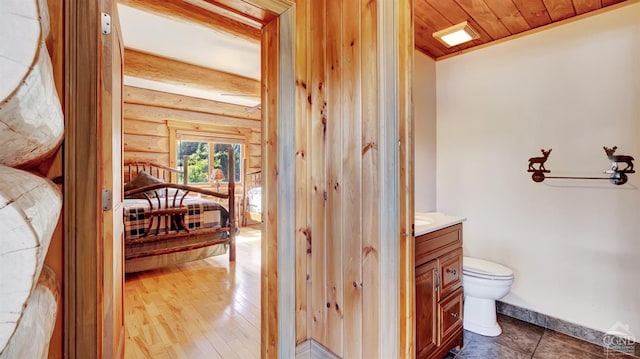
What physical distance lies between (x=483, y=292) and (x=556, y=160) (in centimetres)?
117

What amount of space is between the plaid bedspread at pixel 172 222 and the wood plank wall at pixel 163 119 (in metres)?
1.96

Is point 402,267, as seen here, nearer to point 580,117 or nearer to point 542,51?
point 580,117

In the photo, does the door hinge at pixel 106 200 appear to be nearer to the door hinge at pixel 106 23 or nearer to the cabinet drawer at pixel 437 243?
the door hinge at pixel 106 23

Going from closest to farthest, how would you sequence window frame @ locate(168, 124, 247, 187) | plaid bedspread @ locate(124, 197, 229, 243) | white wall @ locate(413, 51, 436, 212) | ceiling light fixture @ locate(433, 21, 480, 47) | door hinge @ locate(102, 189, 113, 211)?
door hinge @ locate(102, 189, 113, 211), ceiling light fixture @ locate(433, 21, 480, 47), white wall @ locate(413, 51, 436, 212), plaid bedspread @ locate(124, 197, 229, 243), window frame @ locate(168, 124, 247, 187)

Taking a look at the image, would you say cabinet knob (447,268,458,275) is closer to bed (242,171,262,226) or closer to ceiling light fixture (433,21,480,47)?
ceiling light fixture (433,21,480,47)

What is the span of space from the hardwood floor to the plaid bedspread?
51 centimetres

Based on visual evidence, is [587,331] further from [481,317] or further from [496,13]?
[496,13]

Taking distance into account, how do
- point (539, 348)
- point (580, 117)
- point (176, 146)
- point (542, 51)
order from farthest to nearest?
point (176, 146) → point (542, 51) → point (580, 117) → point (539, 348)

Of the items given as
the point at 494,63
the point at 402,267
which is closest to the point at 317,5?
the point at 402,267

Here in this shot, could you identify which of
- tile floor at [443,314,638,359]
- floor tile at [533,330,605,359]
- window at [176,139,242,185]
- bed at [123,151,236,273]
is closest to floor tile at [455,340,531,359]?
tile floor at [443,314,638,359]

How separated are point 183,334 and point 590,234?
301cm

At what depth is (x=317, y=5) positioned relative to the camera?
169cm

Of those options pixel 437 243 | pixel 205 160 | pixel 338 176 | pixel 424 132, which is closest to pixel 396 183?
pixel 338 176

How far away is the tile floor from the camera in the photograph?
184 cm
